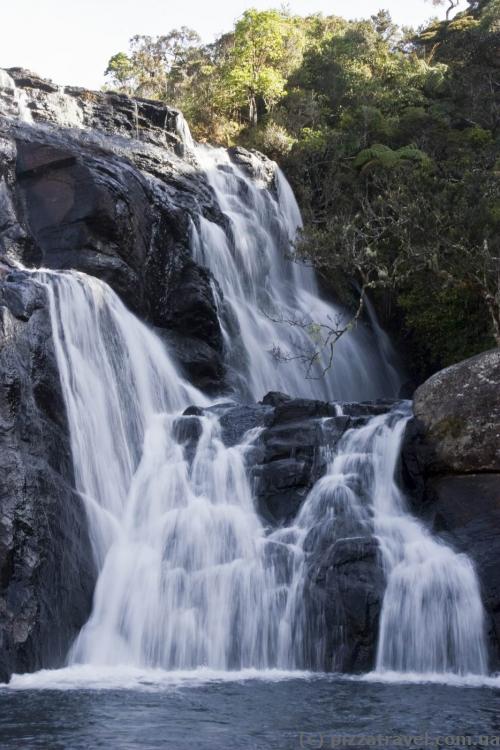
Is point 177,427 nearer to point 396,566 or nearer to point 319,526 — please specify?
point 319,526

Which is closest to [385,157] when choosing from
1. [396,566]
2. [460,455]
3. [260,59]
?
[260,59]

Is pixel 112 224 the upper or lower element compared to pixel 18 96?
lower

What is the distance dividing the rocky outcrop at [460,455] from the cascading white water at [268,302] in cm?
656

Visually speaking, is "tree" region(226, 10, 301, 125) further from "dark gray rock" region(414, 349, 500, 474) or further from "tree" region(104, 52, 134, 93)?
"dark gray rock" region(414, 349, 500, 474)

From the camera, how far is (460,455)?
14.0m

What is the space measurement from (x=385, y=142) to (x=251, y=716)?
92.7ft

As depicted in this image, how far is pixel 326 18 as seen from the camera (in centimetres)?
4750

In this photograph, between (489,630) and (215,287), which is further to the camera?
(215,287)

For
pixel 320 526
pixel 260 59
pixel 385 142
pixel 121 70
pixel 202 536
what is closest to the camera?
pixel 320 526

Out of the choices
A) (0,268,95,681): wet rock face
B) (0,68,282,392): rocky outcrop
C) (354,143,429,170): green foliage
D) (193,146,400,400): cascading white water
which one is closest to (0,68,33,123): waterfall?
(0,68,282,392): rocky outcrop

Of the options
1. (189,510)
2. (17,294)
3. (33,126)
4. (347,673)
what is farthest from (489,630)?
(33,126)

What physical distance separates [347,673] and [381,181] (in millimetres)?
19720

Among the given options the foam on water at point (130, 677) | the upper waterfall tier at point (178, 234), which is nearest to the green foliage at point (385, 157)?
the upper waterfall tier at point (178, 234)

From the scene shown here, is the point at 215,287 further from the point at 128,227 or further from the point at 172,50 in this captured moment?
the point at 172,50
